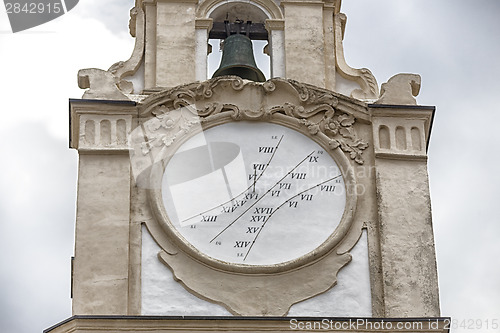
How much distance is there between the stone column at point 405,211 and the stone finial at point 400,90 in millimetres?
184

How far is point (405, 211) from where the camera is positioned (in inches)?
875

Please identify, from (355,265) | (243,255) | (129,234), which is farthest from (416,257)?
(129,234)

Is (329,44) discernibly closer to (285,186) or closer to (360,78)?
(360,78)

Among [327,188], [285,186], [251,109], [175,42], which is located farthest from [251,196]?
[175,42]

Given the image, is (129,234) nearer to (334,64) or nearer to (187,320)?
(187,320)

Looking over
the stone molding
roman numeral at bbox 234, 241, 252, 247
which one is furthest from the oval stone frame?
the stone molding

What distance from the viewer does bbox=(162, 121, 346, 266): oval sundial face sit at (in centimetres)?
2192

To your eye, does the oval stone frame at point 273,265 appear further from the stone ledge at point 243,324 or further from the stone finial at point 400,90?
the stone finial at point 400,90

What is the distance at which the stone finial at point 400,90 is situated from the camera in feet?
76.0

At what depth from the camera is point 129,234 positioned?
21859 mm

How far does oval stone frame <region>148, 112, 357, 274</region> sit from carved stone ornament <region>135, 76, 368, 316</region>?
12 mm

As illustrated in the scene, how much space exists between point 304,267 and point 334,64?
347 cm

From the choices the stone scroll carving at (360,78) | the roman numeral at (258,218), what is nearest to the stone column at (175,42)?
the stone scroll carving at (360,78)

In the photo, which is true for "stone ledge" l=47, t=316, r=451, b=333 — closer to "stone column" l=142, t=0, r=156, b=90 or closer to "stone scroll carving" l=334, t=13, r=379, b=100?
"stone scroll carving" l=334, t=13, r=379, b=100
